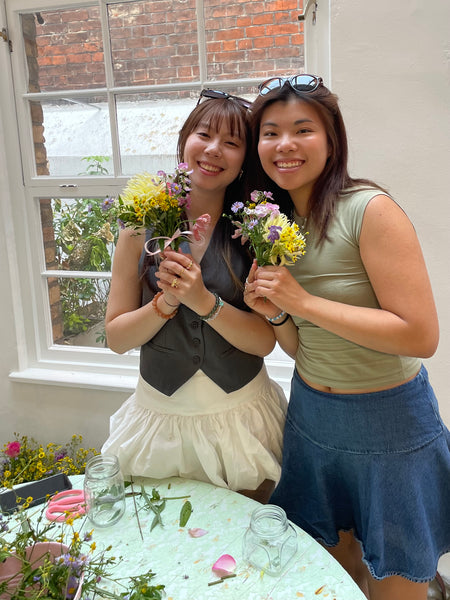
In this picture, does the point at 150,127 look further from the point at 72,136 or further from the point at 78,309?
the point at 78,309

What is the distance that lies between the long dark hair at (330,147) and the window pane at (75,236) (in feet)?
4.55

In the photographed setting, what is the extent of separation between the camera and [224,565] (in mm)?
993

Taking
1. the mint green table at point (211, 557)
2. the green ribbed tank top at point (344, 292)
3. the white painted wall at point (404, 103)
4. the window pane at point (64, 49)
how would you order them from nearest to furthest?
the mint green table at point (211, 557) < the green ribbed tank top at point (344, 292) < the white painted wall at point (404, 103) < the window pane at point (64, 49)

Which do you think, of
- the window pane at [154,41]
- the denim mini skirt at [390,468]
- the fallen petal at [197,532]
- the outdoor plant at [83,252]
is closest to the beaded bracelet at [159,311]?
the denim mini skirt at [390,468]

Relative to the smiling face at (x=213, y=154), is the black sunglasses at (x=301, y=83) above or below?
above

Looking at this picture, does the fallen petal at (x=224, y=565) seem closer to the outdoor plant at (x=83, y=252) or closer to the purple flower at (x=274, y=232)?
the purple flower at (x=274, y=232)

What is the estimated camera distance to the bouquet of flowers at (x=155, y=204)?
1106mm

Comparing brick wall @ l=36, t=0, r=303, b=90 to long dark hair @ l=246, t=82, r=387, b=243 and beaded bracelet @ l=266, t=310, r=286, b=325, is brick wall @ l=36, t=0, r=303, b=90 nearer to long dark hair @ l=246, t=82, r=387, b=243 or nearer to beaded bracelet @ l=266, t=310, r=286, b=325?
long dark hair @ l=246, t=82, r=387, b=243

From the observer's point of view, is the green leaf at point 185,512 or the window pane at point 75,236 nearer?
the green leaf at point 185,512

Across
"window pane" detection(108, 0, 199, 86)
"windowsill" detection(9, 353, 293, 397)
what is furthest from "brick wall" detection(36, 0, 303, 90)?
"windowsill" detection(9, 353, 293, 397)

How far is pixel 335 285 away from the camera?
1196 millimetres

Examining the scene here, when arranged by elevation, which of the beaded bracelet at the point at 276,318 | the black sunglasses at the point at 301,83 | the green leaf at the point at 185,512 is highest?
the black sunglasses at the point at 301,83

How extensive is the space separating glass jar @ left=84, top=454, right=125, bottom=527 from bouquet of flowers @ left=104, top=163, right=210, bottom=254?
1.77ft

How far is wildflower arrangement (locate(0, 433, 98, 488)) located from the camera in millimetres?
2457
